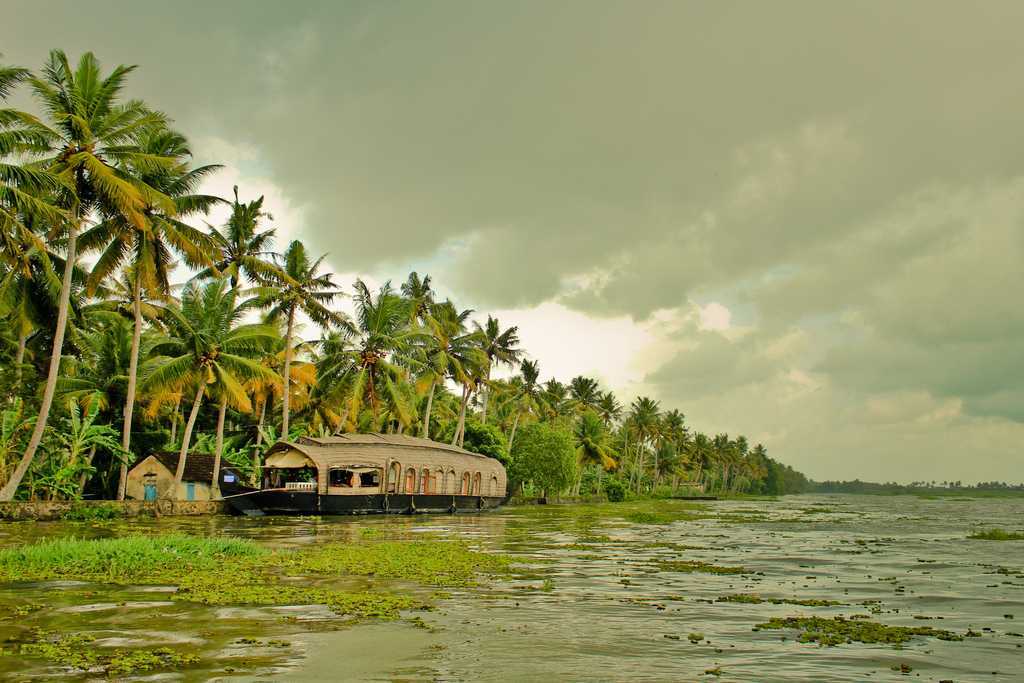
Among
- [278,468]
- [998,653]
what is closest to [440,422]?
[278,468]

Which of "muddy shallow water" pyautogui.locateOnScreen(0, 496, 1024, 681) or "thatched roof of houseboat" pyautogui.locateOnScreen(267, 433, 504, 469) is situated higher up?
"thatched roof of houseboat" pyautogui.locateOnScreen(267, 433, 504, 469)

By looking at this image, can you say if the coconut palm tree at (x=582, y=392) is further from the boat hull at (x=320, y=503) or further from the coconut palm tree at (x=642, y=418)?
the boat hull at (x=320, y=503)

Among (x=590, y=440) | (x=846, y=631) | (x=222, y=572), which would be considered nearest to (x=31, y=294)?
(x=222, y=572)

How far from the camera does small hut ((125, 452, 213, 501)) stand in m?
44.2

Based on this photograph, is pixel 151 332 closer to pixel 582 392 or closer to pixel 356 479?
pixel 356 479

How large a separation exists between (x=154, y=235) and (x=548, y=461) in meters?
39.9

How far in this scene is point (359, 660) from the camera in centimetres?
890

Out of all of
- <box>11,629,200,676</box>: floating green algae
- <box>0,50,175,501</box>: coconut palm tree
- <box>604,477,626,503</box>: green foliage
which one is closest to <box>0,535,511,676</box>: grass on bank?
<box>11,629,200,676</box>: floating green algae

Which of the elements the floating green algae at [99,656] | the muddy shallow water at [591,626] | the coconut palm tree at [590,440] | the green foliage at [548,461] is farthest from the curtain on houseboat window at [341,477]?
the coconut palm tree at [590,440]

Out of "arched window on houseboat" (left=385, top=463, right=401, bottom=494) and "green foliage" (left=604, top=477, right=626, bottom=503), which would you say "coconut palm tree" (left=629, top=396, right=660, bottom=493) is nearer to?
"green foliage" (left=604, top=477, right=626, bottom=503)

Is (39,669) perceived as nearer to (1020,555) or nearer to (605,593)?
(605,593)

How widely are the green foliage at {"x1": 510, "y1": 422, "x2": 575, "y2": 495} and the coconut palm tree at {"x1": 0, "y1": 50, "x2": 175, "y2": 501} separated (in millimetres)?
41607

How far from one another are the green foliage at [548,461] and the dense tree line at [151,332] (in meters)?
0.15

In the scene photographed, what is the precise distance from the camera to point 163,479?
4438 cm
